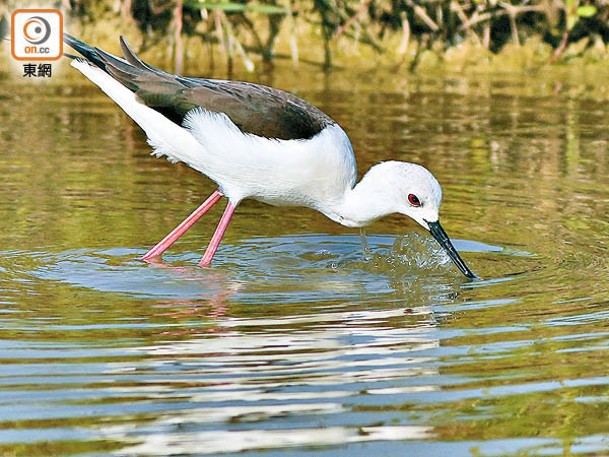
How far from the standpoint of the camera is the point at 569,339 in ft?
16.4

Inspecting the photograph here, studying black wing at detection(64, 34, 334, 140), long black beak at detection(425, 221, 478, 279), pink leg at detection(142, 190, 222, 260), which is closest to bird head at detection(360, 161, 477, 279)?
long black beak at detection(425, 221, 478, 279)

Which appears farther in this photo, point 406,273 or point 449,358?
point 406,273

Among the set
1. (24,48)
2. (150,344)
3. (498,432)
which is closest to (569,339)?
(498,432)

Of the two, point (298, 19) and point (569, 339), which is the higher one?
point (298, 19)

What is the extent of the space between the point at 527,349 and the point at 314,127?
209 centimetres

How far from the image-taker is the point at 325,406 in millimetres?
4121

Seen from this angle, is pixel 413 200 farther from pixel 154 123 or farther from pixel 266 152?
pixel 154 123

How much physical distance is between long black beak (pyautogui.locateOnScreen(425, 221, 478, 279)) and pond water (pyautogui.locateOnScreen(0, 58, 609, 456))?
0.18 ft

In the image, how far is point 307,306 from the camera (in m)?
5.61

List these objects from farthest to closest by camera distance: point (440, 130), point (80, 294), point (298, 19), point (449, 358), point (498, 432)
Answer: point (298, 19), point (440, 130), point (80, 294), point (449, 358), point (498, 432)

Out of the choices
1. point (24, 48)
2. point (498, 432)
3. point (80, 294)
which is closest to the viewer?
point (498, 432)

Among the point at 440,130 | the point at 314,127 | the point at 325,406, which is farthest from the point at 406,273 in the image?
the point at 440,130

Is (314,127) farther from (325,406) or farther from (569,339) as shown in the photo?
(325,406)

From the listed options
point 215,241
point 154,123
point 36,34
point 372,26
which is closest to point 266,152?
point 215,241
